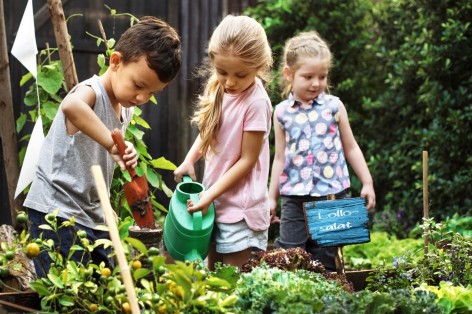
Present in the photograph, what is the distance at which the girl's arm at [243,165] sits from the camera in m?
3.56

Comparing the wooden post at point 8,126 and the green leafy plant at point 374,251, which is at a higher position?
the wooden post at point 8,126

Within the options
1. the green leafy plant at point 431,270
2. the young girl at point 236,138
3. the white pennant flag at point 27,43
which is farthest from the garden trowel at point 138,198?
the white pennant flag at point 27,43

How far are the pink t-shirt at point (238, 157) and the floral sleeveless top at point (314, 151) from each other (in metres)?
0.71

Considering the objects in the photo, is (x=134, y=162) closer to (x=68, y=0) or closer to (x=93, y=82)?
(x=93, y=82)

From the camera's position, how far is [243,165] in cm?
362

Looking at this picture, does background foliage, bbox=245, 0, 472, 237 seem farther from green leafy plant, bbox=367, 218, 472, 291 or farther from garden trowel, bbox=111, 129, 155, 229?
garden trowel, bbox=111, 129, 155, 229

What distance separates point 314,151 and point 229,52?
3.60 feet

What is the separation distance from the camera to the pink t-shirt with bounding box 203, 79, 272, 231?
3680 mm

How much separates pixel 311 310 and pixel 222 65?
4.97 ft

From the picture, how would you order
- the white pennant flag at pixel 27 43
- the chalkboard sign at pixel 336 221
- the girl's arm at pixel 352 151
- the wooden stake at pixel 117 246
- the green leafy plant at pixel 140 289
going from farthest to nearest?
1. the girl's arm at pixel 352 151
2. the white pennant flag at pixel 27 43
3. the chalkboard sign at pixel 336 221
4. the green leafy plant at pixel 140 289
5. the wooden stake at pixel 117 246

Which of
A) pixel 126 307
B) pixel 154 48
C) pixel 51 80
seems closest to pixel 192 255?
pixel 154 48

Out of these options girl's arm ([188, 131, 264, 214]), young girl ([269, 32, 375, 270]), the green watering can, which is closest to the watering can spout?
the green watering can

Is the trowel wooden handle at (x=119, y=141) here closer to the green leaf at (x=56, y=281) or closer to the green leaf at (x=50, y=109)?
the green leaf at (x=56, y=281)

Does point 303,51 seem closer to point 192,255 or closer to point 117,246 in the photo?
point 192,255
